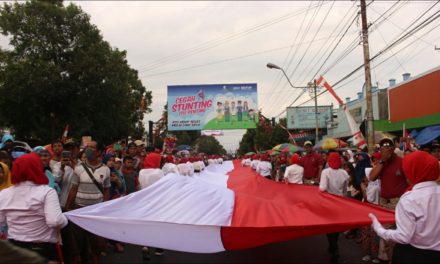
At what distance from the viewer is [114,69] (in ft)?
72.8

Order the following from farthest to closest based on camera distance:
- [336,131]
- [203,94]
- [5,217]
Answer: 1. [336,131]
2. [203,94]
3. [5,217]

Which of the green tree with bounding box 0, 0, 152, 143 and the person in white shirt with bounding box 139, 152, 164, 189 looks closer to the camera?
the person in white shirt with bounding box 139, 152, 164, 189

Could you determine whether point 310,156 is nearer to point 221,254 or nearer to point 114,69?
point 221,254

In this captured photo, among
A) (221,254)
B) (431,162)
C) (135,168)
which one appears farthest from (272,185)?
(431,162)

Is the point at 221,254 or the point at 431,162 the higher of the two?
the point at 431,162

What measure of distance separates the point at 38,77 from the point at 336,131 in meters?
25.2

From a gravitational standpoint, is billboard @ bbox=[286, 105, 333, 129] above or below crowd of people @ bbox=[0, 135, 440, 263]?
above

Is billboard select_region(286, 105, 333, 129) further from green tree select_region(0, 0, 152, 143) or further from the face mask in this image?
the face mask

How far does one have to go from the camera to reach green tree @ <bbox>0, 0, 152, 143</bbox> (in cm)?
2009

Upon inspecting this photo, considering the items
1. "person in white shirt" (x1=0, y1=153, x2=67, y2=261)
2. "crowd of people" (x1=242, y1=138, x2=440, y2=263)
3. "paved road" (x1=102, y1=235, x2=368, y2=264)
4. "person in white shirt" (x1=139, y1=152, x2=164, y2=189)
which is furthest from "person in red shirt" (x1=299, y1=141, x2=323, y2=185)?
"person in white shirt" (x1=0, y1=153, x2=67, y2=261)

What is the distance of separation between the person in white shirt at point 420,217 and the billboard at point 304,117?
39275 millimetres

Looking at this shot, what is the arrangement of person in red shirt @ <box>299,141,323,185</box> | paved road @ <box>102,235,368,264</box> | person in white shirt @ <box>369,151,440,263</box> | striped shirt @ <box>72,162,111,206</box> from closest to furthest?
person in white shirt @ <box>369,151,440,263</box> < striped shirt @ <box>72,162,111,206</box> < paved road @ <box>102,235,368,264</box> < person in red shirt @ <box>299,141,323,185</box>

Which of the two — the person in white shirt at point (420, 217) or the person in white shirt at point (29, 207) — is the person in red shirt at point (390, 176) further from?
the person in white shirt at point (29, 207)

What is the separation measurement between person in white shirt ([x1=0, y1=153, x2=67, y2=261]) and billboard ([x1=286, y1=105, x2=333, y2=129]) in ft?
130
